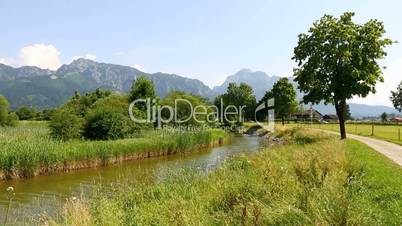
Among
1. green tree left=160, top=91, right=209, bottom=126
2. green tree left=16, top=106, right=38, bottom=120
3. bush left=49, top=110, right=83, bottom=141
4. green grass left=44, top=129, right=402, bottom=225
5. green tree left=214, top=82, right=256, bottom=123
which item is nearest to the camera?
green grass left=44, top=129, right=402, bottom=225

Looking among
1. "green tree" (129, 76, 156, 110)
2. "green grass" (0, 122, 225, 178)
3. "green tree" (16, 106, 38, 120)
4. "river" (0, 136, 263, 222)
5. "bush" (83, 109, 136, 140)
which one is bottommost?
"river" (0, 136, 263, 222)

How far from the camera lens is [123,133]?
3647 cm

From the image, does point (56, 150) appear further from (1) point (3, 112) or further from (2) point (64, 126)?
(1) point (3, 112)

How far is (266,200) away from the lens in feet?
A: 35.1

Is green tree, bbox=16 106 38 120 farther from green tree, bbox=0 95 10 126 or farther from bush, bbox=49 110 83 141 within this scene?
bush, bbox=49 110 83 141

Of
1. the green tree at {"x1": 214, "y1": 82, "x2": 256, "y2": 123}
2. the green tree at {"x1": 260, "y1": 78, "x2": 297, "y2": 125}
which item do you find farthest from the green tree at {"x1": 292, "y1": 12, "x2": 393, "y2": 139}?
the green tree at {"x1": 214, "y1": 82, "x2": 256, "y2": 123}

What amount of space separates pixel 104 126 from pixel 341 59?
19.8 meters

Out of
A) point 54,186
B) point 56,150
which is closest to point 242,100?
point 56,150

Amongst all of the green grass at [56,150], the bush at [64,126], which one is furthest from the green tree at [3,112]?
the green grass at [56,150]

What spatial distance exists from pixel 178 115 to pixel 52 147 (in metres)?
31.3

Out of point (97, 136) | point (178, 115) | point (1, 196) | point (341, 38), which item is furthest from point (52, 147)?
point (178, 115)

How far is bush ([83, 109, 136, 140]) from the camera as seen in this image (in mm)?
34906

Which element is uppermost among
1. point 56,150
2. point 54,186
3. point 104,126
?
point 104,126

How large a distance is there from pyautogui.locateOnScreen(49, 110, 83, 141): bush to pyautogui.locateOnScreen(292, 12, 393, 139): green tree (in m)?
18.7
